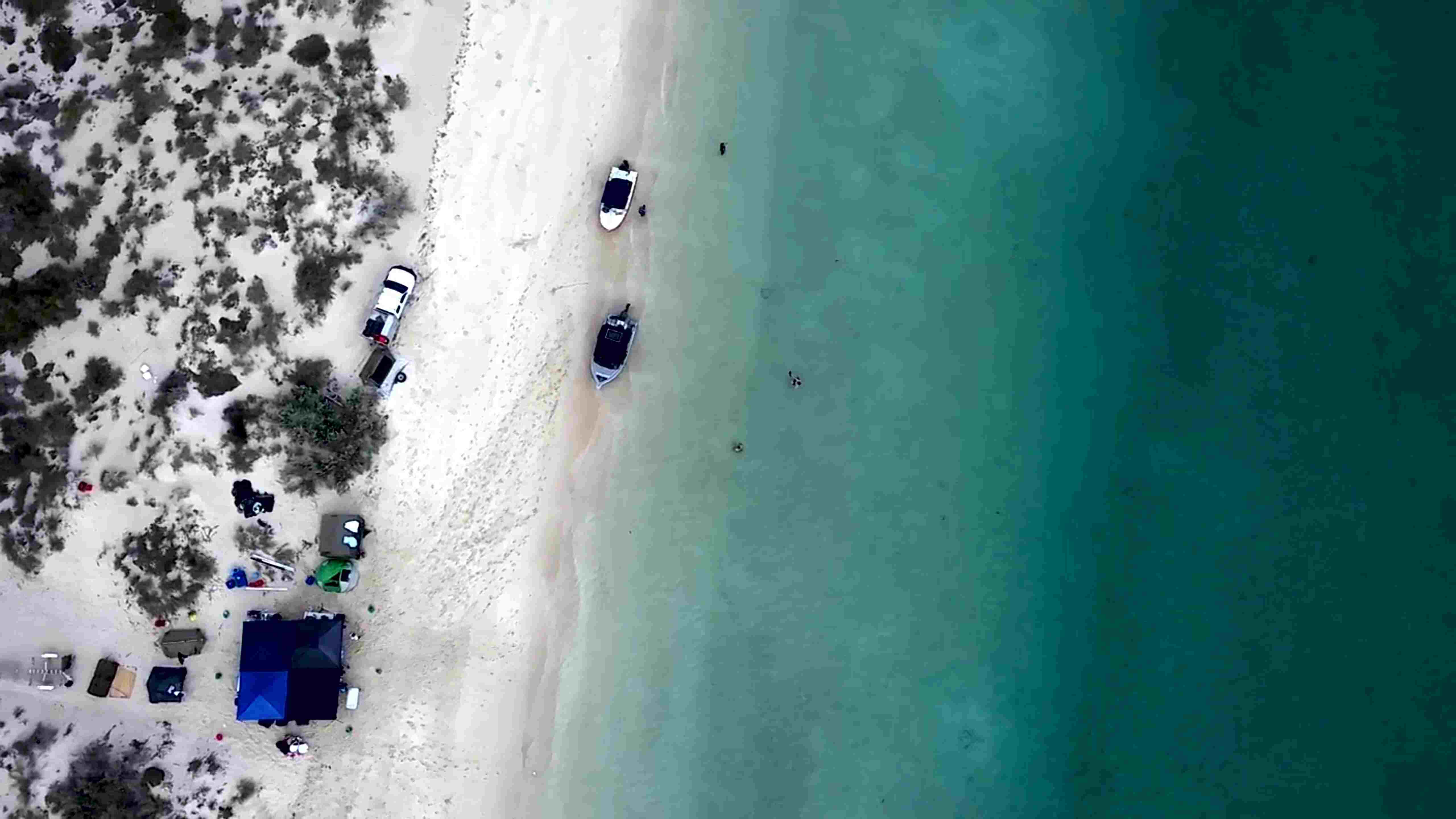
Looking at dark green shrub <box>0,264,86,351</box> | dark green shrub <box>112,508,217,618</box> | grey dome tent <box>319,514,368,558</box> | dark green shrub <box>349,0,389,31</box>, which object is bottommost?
dark green shrub <box>112,508,217,618</box>

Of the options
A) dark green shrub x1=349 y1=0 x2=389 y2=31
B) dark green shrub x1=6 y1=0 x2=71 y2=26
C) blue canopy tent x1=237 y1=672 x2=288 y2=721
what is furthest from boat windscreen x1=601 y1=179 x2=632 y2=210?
dark green shrub x1=6 y1=0 x2=71 y2=26

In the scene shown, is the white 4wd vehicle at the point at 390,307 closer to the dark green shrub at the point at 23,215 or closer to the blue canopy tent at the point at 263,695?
the blue canopy tent at the point at 263,695

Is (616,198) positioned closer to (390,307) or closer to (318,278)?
(390,307)

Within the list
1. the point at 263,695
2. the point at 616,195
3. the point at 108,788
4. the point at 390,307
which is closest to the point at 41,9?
the point at 390,307

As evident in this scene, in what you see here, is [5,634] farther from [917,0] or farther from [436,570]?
[917,0]

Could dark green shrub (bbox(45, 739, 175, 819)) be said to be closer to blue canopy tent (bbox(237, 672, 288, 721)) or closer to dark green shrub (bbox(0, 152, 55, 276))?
blue canopy tent (bbox(237, 672, 288, 721))
